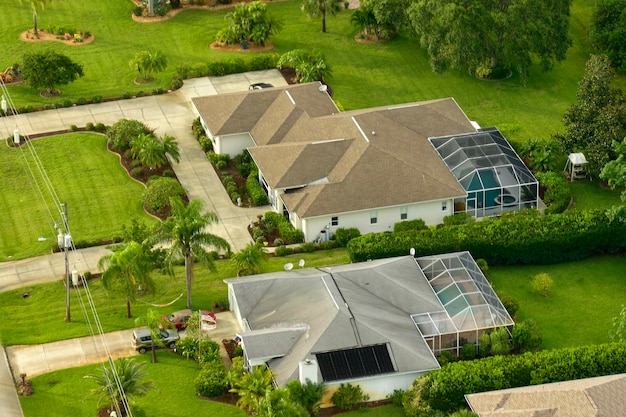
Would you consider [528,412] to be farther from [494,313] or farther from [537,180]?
[537,180]

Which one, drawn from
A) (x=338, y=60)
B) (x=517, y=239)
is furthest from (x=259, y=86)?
(x=517, y=239)

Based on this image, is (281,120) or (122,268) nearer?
(122,268)

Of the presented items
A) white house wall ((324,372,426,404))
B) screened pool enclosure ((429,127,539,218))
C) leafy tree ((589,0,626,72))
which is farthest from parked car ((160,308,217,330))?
leafy tree ((589,0,626,72))

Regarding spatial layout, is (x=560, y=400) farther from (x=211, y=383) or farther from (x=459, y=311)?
(x=211, y=383)

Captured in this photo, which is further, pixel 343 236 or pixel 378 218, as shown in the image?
pixel 378 218

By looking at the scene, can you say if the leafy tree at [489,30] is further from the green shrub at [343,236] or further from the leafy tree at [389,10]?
the green shrub at [343,236]

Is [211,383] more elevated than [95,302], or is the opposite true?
[211,383]

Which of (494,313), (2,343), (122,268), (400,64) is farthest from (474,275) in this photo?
(400,64)
